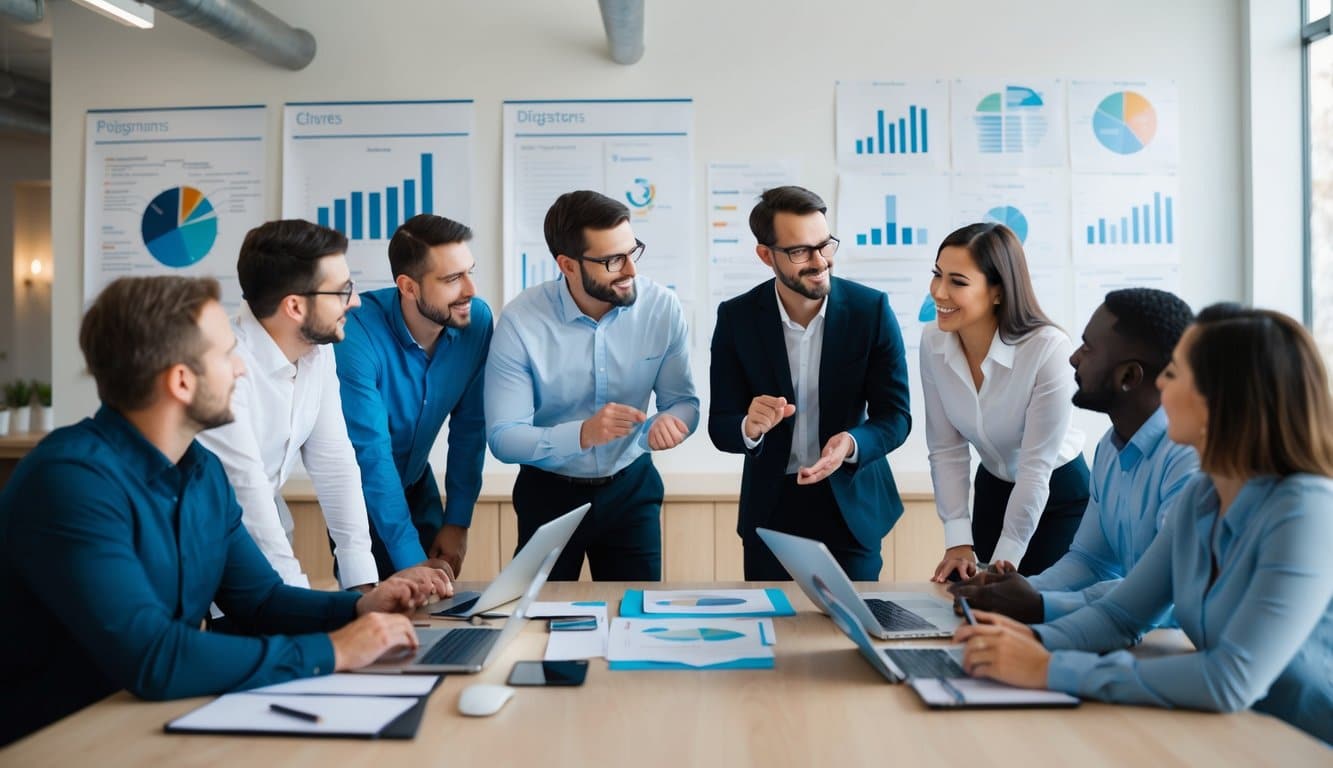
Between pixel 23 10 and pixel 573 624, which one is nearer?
pixel 573 624

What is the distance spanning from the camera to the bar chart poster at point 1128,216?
4582 millimetres

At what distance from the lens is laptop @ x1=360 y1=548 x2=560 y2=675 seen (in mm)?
1712

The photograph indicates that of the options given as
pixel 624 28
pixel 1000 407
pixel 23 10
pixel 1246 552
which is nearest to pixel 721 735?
pixel 1246 552

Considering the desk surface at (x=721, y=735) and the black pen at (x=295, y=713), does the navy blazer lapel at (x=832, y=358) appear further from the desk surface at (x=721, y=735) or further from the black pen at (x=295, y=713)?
the black pen at (x=295, y=713)

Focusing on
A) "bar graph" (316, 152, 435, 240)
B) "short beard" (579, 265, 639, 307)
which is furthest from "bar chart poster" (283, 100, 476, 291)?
"short beard" (579, 265, 639, 307)

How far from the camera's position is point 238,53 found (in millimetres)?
4742

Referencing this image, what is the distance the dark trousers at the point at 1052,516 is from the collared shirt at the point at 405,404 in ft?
5.07

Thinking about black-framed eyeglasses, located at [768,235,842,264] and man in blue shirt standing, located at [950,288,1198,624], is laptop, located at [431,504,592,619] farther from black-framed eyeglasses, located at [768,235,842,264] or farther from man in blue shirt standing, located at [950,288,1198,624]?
black-framed eyeglasses, located at [768,235,842,264]

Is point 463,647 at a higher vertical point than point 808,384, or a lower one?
lower

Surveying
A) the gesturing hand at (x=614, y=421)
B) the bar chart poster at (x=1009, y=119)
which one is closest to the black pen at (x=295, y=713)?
the gesturing hand at (x=614, y=421)

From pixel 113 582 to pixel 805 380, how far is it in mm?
1869

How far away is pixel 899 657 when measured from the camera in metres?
1.75

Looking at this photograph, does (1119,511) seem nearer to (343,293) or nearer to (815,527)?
(815,527)

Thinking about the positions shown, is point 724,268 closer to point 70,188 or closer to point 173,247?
point 173,247
